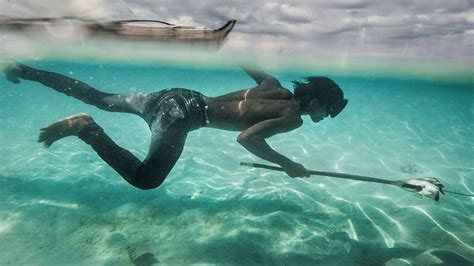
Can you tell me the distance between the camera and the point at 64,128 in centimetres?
468

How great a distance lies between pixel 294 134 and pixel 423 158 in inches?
217

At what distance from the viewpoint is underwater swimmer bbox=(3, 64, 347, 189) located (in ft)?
14.1

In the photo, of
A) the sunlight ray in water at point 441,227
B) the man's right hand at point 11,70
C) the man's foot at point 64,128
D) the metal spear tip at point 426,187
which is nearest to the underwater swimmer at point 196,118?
the man's foot at point 64,128

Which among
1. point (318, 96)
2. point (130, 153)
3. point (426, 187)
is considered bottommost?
point (426, 187)

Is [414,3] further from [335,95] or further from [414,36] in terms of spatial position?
[335,95]

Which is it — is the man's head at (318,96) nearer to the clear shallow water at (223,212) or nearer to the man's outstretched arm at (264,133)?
the man's outstretched arm at (264,133)

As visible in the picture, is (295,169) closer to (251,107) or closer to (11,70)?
(251,107)

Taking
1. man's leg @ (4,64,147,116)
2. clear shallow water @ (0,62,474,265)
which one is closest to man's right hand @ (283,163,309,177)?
clear shallow water @ (0,62,474,265)

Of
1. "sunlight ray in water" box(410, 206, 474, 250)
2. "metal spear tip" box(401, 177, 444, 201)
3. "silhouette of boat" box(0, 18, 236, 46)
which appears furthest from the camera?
"silhouette of boat" box(0, 18, 236, 46)

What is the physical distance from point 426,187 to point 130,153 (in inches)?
198

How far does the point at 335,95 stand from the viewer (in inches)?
197

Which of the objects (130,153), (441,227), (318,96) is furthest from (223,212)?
(441,227)

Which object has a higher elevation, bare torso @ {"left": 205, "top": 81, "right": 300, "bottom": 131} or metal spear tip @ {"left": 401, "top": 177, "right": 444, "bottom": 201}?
bare torso @ {"left": 205, "top": 81, "right": 300, "bottom": 131}

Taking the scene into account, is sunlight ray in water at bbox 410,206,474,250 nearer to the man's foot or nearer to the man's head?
the man's head
